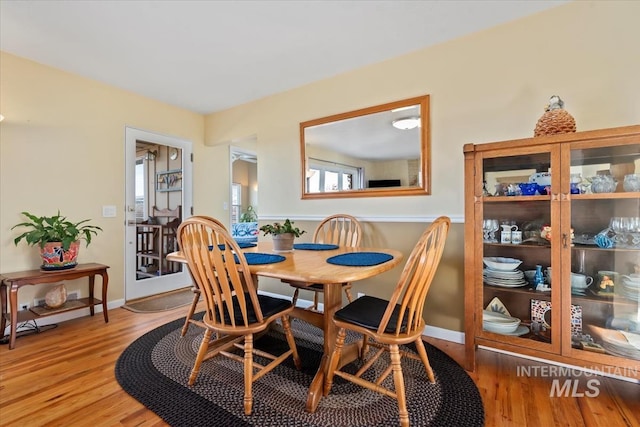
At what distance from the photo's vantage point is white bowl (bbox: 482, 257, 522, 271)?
1834 mm

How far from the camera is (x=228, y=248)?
1.40m

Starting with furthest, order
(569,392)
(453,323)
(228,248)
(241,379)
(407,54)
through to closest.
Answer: (407,54)
(453,323)
(241,379)
(569,392)
(228,248)

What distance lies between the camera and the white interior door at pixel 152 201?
10.7ft

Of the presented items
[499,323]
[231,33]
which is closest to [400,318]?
[499,323]

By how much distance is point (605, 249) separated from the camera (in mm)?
1590

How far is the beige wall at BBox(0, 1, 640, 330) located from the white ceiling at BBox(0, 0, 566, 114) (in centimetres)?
17

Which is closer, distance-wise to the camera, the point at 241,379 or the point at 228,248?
the point at 228,248

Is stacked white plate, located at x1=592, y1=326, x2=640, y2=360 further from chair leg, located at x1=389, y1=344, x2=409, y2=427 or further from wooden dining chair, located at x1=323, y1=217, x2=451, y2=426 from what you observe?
chair leg, located at x1=389, y1=344, x2=409, y2=427

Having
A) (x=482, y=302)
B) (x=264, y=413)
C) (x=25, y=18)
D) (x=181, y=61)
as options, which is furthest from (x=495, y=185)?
(x=25, y=18)

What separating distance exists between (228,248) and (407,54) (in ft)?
7.07

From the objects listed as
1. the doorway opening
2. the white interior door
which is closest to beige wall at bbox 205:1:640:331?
the white interior door

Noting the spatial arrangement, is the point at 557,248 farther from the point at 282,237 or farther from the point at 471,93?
the point at 282,237

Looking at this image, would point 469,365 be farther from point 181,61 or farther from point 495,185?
point 181,61

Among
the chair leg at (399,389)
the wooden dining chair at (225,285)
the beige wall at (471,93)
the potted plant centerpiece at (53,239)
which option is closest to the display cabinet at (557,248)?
the beige wall at (471,93)
